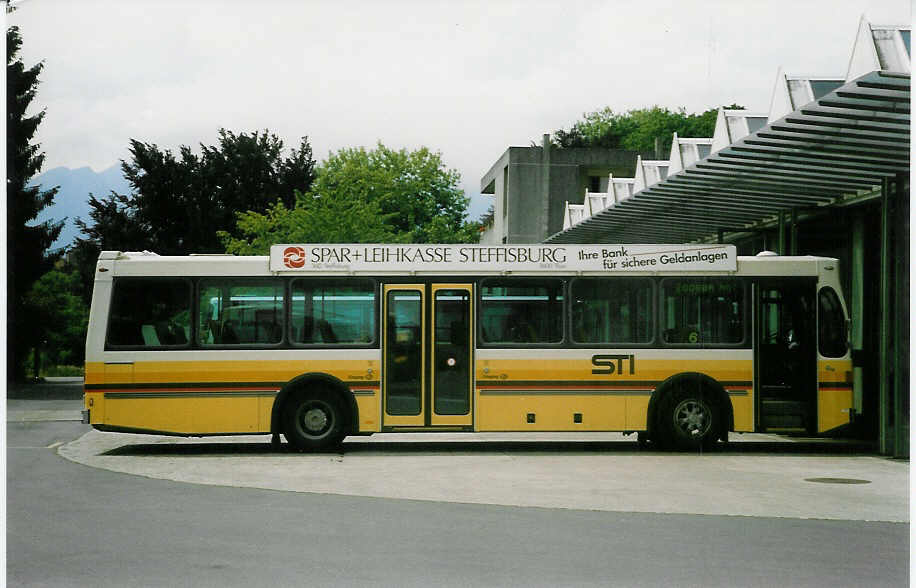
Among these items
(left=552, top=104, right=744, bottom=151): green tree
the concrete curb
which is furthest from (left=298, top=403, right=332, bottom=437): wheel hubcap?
(left=552, top=104, right=744, bottom=151): green tree

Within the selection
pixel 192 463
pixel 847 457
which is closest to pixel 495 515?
pixel 192 463

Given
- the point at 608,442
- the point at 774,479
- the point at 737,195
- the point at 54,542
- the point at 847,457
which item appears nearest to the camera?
the point at 54,542

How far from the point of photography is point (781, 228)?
20.9 metres

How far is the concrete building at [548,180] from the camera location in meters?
55.1

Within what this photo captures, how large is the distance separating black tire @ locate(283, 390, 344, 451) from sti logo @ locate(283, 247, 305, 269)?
1748 millimetres

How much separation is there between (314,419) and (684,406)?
16.6 ft

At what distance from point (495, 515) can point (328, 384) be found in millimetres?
6178

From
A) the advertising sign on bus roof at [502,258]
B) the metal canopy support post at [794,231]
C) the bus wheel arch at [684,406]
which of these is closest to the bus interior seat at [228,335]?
the advertising sign on bus roof at [502,258]

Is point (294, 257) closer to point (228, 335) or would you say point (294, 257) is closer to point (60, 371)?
point (228, 335)

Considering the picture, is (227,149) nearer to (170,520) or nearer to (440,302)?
(440,302)

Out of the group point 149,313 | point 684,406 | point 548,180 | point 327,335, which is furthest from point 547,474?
point 548,180

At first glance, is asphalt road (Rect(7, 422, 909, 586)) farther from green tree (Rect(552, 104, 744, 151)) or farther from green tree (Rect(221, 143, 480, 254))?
green tree (Rect(552, 104, 744, 151))

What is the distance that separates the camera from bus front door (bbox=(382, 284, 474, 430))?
16.3 m

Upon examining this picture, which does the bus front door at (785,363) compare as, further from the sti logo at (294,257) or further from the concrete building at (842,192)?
the sti logo at (294,257)
